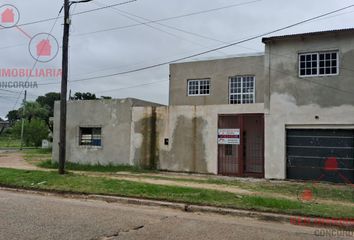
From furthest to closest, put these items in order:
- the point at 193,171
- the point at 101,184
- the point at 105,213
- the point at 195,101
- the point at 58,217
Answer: the point at 195,101
the point at 193,171
the point at 101,184
the point at 105,213
the point at 58,217

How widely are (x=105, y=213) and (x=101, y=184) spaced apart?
14.3 ft

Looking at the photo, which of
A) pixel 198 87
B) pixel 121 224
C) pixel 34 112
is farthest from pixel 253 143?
pixel 34 112

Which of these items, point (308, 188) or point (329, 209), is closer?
point (329, 209)

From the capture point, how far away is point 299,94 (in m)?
17.1

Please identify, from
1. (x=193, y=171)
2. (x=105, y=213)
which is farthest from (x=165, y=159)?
(x=105, y=213)

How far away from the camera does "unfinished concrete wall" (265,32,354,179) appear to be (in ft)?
53.4

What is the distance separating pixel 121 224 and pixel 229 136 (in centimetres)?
1114

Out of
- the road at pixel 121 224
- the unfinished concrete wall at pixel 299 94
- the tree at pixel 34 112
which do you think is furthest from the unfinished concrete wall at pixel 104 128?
the tree at pixel 34 112

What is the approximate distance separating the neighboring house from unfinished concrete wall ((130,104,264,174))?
5 cm

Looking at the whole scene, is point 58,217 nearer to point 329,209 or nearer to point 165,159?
point 329,209

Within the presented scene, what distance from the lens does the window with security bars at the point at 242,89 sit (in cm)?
2544

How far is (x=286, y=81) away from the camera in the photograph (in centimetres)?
1739

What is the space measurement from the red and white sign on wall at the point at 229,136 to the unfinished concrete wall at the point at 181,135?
0.31 metres

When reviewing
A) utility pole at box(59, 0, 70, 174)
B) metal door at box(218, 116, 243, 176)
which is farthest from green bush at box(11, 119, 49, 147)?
metal door at box(218, 116, 243, 176)
